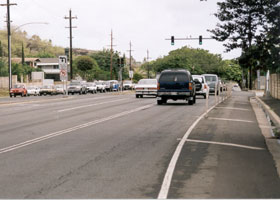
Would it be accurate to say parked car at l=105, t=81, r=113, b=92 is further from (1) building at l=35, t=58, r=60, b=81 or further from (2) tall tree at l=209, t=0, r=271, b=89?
(1) building at l=35, t=58, r=60, b=81

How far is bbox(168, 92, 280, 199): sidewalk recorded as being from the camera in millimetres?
7457

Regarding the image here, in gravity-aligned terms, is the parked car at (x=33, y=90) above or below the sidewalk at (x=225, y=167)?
above

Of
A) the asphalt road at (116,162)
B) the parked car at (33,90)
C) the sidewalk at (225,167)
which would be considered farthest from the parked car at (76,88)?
the sidewalk at (225,167)

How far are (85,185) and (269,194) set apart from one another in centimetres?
274

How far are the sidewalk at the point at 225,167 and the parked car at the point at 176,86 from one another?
1375 cm

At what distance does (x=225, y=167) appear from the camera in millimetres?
9477

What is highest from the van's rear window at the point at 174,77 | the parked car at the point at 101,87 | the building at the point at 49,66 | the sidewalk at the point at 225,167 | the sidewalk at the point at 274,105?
the building at the point at 49,66

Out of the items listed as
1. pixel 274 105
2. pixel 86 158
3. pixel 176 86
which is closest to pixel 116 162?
pixel 86 158

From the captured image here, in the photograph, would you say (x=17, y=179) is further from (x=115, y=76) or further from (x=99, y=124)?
(x=115, y=76)

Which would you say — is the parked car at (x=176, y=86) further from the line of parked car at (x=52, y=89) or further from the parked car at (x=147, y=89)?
the line of parked car at (x=52, y=89)

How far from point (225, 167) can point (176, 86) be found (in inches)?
797

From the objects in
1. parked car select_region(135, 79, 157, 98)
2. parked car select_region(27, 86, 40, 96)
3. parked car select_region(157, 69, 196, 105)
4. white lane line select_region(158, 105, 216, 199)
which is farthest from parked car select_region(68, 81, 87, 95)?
white lane line select_region(158, 105, 216, 199)

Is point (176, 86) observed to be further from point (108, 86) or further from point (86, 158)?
point (108, 86)

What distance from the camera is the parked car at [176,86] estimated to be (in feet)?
96.5
